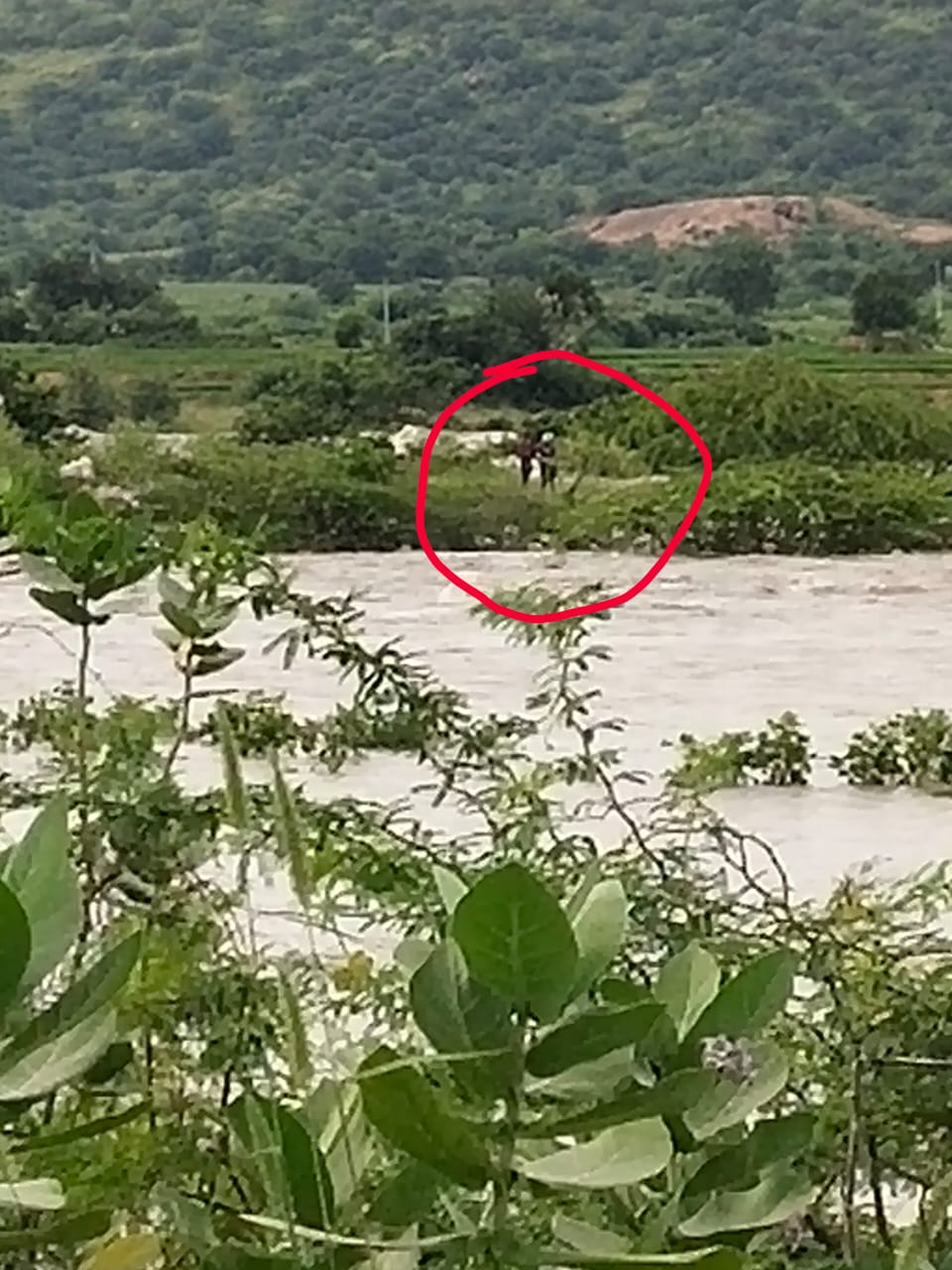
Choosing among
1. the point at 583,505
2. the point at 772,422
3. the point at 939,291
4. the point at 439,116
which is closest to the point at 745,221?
the point at 939,291

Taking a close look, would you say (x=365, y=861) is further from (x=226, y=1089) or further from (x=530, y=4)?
(x=530, y=4)

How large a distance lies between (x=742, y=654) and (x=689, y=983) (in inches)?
109

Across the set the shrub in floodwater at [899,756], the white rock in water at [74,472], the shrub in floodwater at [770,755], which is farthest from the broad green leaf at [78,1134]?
the shrub in floodwater at [899,756]

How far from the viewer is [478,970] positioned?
0.45 feet

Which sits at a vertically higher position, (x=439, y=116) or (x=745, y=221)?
(x=439, y=116)

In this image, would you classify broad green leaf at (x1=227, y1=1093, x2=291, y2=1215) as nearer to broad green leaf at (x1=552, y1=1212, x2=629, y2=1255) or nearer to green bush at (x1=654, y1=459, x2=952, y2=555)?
broad green leaf at (x1=552, y1=1212, x2=629, y2=1255)

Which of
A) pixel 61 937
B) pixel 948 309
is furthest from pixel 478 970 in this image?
pixel 948 309

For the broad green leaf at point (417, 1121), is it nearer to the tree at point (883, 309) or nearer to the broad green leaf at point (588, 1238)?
the broad green leaf at point (588, 1238)

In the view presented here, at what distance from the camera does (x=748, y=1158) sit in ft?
0.56

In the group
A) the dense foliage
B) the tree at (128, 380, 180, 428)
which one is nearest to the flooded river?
the tree at (128, 380, 180, 428)

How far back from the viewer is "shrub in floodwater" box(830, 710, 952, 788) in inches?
80.5

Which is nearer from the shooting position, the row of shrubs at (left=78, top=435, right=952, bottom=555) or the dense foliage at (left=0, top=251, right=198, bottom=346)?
the row of shrubs at (left=78, top=435, right=952, bottom=555)

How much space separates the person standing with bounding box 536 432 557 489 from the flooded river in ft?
0.75

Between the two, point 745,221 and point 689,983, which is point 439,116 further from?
point 689,983
